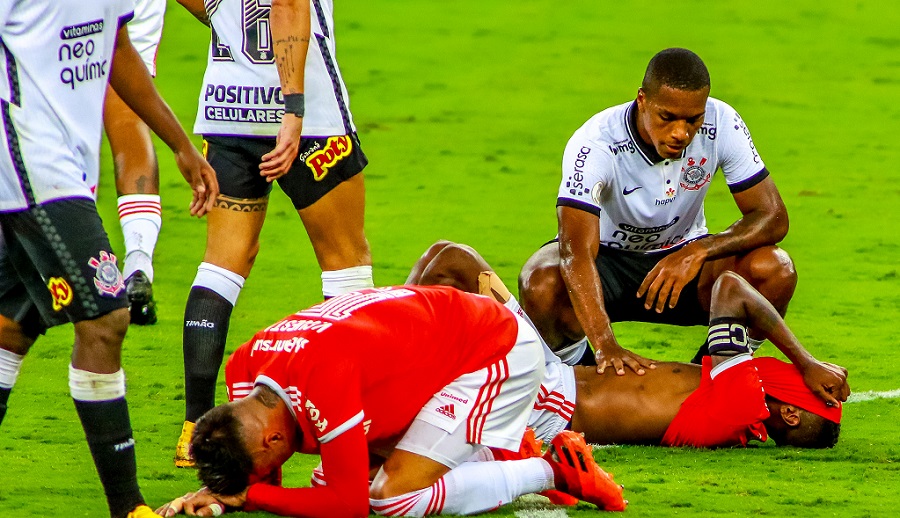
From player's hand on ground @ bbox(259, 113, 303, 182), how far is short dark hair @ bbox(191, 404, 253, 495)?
102 centimetres

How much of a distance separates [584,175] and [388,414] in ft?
5.29

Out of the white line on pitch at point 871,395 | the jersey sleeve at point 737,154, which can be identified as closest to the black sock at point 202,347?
the jersey sleeve at point 737,154

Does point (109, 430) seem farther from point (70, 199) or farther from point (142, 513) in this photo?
point (70, 199)

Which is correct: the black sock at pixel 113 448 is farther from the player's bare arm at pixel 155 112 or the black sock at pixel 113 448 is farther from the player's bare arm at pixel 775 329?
the player's bare arm at pixel 775 329

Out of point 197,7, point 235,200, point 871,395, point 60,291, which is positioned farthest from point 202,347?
point 871,395

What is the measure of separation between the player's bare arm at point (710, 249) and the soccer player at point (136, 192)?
1.80 meters

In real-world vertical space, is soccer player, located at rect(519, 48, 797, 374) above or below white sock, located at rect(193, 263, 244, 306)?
above

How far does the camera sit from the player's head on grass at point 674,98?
4809 millimetres

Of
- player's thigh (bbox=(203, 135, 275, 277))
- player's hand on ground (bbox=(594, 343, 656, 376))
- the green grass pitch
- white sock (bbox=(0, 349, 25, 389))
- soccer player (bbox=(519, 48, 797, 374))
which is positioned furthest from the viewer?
soccer player (bbox=(519, 48, 797, 374))

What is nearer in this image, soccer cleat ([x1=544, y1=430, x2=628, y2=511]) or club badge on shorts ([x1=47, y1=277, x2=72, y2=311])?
club badge on shorts ([x1=47, y1=277, x2=72, y2=311])

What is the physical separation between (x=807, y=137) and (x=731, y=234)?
6249 mm

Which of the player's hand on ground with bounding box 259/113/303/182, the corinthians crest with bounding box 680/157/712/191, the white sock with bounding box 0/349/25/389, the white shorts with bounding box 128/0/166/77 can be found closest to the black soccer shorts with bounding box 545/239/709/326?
the corinthians crest with bounding box 680/157/712/191

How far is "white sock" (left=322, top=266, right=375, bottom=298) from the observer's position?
14.8ft

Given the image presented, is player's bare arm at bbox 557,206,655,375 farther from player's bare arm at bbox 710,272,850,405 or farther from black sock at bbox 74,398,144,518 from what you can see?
black sock at bbox 74,398,144,518
